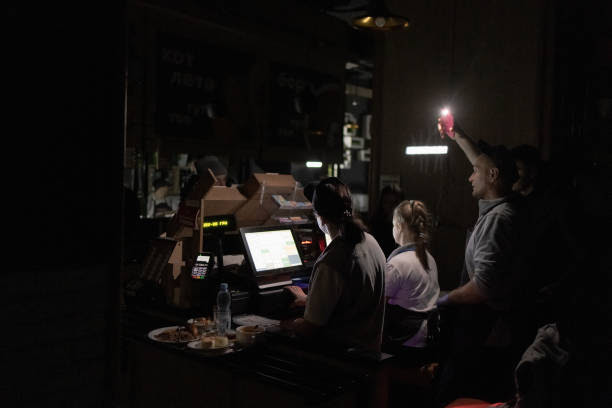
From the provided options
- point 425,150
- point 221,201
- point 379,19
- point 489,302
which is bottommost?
point 489,302

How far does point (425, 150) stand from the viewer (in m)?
4.89

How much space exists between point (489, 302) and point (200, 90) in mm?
3072

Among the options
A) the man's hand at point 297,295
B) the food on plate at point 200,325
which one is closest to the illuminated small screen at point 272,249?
the man's hand at point 297,295

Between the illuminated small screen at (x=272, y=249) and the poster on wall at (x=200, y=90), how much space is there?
5.68 feet

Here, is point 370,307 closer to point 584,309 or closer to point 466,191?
point 584,309

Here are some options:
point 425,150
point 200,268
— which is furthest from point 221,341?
point 425,150

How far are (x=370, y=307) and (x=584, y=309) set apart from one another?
922mm

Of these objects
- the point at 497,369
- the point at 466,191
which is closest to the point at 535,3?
the point at 466,191

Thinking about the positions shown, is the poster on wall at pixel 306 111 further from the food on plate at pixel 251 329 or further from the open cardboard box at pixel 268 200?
the food on plate at pixel 251 329

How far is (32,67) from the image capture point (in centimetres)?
119

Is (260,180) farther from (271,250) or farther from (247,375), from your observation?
(247,375)

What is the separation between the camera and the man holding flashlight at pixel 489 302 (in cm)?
302

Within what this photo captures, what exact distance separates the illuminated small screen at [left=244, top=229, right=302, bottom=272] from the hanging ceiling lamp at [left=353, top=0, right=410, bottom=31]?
1.78 meters

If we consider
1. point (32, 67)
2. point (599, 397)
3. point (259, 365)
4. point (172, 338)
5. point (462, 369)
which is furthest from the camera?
point (462, 369)
